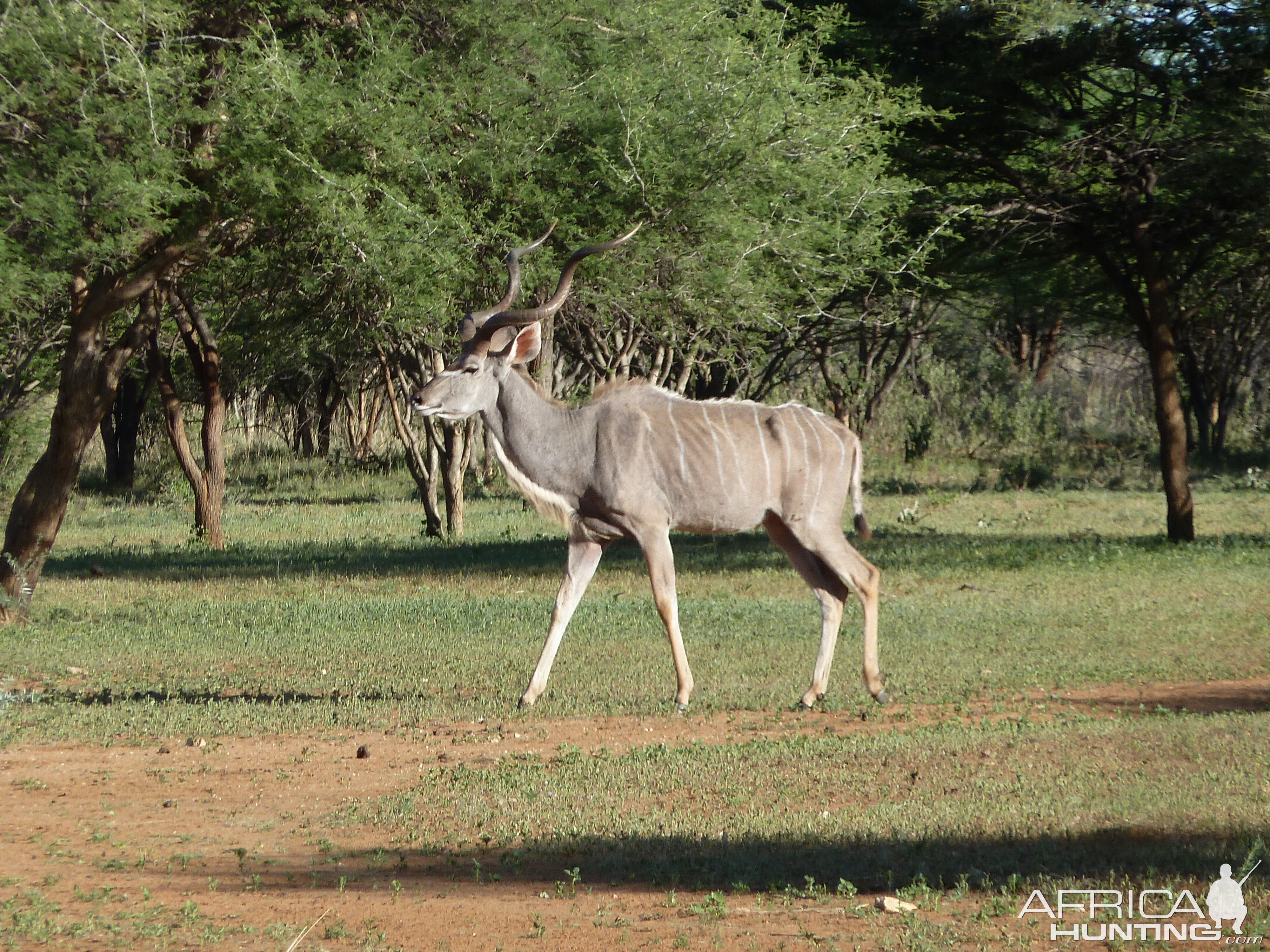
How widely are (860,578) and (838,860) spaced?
3688 millimetres

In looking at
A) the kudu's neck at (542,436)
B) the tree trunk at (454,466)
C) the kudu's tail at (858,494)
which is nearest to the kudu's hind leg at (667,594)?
the kudu's neck at (542,436)

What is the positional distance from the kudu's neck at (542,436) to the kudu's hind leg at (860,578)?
57.8 inches

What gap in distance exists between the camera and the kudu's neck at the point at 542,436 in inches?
356

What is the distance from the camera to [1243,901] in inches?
184

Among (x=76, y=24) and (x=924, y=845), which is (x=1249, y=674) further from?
(x=76, y=24)

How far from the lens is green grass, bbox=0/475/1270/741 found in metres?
9.45

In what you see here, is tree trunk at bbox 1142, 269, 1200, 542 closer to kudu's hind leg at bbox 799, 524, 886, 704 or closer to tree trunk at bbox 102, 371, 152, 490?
kudu's hind leg at bbox 799, 524, 886, 704

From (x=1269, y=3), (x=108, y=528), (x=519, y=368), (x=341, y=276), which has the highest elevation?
(x=1269, y=3)

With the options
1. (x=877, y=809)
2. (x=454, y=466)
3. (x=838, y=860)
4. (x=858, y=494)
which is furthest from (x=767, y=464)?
(x=454, y=466)

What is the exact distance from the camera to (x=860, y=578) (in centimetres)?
909

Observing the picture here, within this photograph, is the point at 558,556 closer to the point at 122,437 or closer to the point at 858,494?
the point at 858,494

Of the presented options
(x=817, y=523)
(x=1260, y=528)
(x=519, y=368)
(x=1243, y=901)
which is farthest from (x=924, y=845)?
(x=1260, y=528)

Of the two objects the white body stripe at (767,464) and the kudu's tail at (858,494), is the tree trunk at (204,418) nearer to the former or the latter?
the white body stripe at (767,464)

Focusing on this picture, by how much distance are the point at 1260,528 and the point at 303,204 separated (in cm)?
1418
